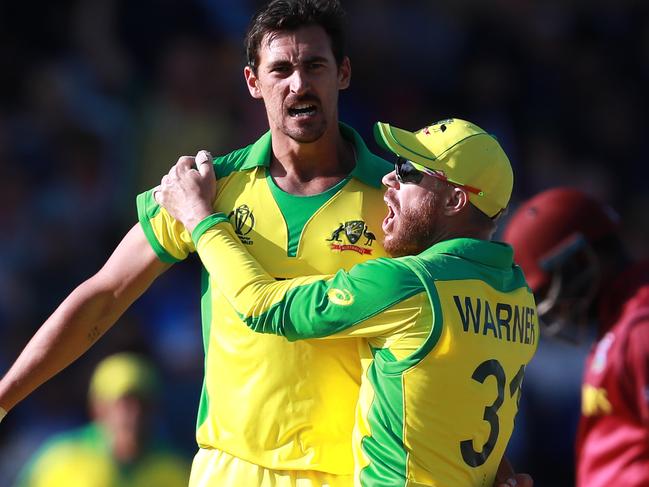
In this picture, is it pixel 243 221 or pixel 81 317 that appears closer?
pixel 243 221

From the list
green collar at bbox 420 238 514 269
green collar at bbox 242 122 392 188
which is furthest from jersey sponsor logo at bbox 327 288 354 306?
green collar at bbox 242 122 392 188

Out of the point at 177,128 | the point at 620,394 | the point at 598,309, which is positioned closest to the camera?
the point at 620,394

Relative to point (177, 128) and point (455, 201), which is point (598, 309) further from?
point (177, 128)

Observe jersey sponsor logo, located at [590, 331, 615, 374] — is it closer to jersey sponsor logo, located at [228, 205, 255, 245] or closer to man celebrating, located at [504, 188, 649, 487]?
man celebrating, located at [504, 188, 649, 487]

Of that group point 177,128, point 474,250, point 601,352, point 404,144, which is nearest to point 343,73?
point 404,144

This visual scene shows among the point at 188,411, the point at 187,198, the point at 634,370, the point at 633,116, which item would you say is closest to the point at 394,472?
the point at 187,198

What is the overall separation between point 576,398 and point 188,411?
9.23ft

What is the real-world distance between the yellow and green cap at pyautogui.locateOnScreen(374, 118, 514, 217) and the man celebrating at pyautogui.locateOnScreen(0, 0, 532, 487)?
22cm

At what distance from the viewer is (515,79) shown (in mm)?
10633

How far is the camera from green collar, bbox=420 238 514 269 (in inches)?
160

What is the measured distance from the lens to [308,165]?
4430 millimetres

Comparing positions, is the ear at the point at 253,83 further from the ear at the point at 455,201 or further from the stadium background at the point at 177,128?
the stadium background at the point at 177,128

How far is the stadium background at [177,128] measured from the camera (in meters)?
8.33

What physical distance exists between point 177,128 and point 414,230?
194 inches
